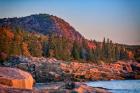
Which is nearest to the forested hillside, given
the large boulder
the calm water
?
the large boulder

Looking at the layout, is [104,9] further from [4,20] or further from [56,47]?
[4,20]

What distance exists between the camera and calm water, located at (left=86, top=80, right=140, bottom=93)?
4586 millimetres

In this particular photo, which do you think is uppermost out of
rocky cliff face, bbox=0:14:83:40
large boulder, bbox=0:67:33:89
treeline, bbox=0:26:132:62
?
rocky cliff face, bbox=0:14:83:40

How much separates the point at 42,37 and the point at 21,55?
1.13 ft

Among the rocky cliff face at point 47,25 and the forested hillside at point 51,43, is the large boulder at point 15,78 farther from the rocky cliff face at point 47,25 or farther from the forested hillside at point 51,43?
the rocky cliff face at point 47,25

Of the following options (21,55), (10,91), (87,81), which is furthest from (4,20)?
(87,81)

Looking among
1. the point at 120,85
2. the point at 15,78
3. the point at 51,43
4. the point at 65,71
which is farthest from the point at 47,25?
the point at 120,85

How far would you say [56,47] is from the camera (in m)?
4.78

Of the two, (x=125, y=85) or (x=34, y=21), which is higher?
(x=34, y=21)

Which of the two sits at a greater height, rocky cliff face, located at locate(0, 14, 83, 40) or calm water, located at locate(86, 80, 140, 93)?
rocky cliff face, located at locate(0, 14, 83, 40)

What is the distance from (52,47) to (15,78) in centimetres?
61

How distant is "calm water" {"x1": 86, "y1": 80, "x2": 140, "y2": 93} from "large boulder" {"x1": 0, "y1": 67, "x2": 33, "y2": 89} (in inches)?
28.6

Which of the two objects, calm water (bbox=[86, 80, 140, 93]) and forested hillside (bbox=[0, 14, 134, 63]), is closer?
calm water (bbox=[86, 80, 140, 93])

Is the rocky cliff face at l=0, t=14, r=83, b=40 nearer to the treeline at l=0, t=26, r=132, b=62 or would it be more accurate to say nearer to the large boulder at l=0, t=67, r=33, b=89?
the treeline at l=0, t=26, r=132, b=62
